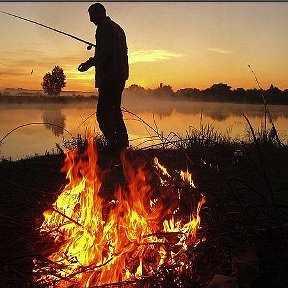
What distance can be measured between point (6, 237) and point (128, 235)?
118cm

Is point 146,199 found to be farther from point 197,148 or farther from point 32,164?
point 197,148

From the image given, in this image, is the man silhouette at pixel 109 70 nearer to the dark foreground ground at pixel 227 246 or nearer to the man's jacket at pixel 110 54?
the man's jacket at pixel 110 54

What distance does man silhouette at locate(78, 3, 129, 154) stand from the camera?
26.1ft

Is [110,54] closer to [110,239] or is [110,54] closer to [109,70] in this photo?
[109,70]

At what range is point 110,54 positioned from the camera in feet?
26.5

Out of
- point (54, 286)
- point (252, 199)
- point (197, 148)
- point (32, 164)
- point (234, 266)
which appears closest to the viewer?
point (54, 286)

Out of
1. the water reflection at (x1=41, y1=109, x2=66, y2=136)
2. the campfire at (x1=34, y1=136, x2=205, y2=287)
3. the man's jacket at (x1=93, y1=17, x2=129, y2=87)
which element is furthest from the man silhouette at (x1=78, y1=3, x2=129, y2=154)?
the campfire at (x1=34, y1=136, x2=205, y2=287)

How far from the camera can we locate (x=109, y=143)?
27.0 ft

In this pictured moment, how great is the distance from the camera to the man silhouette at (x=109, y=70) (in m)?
7.96

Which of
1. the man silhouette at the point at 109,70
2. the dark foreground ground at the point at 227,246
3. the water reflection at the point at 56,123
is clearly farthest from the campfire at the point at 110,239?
the water reflection at the point at 56,123

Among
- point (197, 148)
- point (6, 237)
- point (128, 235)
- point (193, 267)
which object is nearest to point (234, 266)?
point (193, 267)

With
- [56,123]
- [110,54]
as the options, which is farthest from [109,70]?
[56,123]

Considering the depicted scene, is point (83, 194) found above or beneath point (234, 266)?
above

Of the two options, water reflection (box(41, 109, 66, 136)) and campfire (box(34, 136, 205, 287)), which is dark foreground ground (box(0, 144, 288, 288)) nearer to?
campfire (box(34, 136, 205, 287))
